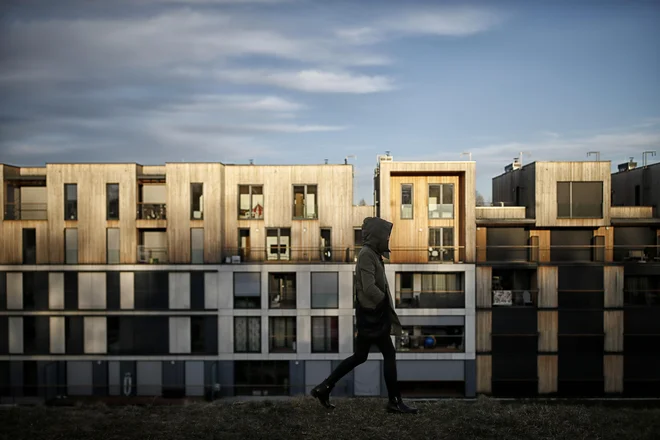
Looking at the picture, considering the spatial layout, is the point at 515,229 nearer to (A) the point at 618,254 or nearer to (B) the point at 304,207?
(A) the point at 618,254

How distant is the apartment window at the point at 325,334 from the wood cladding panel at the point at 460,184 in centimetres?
748

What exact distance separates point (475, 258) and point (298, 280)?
11456mm

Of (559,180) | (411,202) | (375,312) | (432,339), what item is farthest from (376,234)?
(559,180)

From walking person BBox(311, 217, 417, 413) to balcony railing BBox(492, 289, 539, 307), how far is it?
27.4 metres

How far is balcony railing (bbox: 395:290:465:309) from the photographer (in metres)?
37.2

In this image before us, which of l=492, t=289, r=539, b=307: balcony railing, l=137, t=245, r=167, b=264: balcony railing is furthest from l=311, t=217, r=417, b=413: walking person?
l=137, t=245, r=167, b=264: balcony railing

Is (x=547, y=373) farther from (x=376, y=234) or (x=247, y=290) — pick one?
(x=376, y=234)

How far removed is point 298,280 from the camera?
37.5 metres

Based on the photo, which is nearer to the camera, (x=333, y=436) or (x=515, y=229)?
(x=333, y=436)

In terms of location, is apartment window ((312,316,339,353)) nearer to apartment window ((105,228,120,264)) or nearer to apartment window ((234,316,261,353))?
apartment window ((234,316,261,353))

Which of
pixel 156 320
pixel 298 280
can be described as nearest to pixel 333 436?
pixel 298 280

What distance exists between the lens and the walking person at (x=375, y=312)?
11.2 metres

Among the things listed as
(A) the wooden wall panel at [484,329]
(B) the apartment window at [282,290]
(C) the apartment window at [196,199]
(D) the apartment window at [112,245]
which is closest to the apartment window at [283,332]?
(B) the apartment window at [282,290]

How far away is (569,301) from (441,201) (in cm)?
1022
